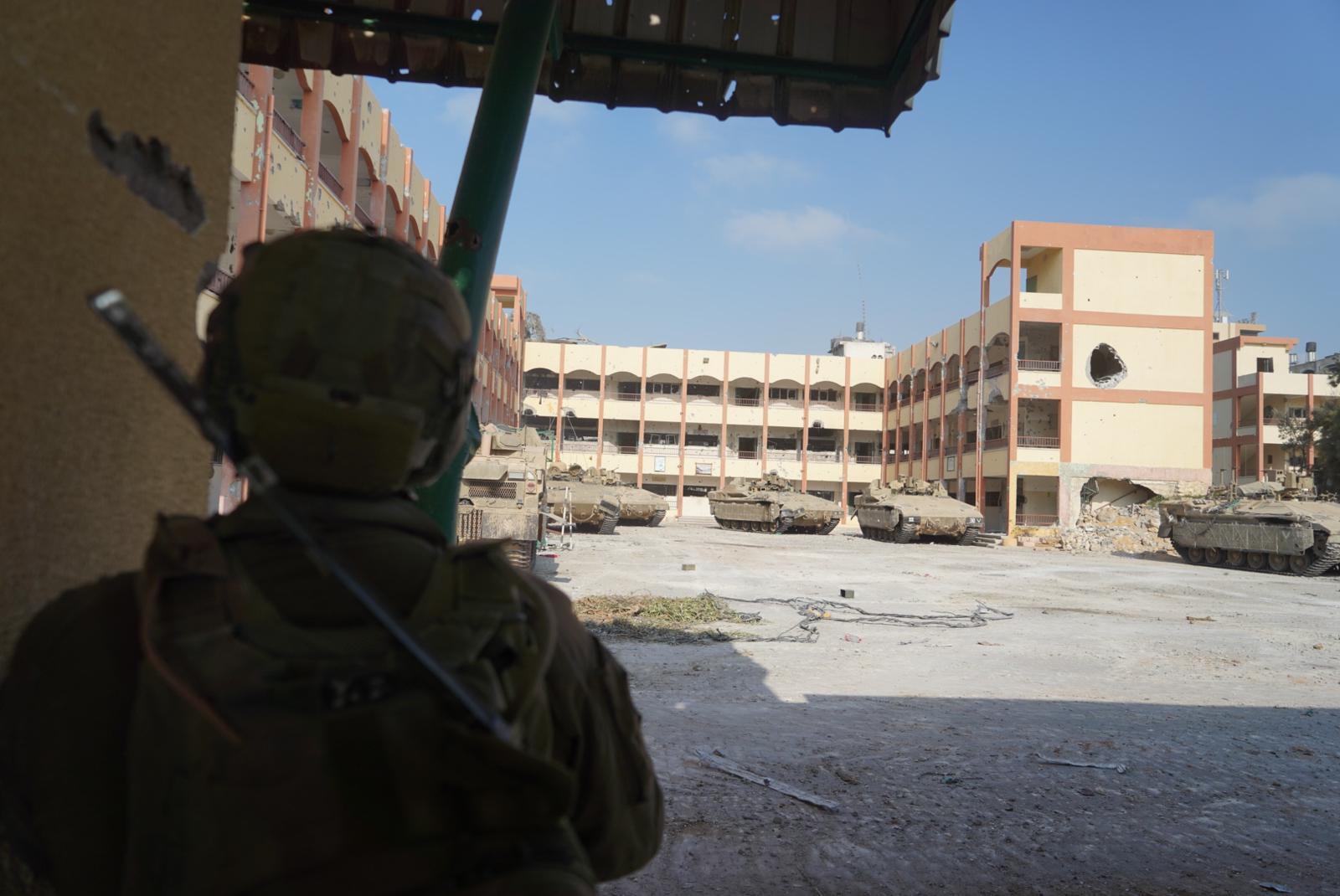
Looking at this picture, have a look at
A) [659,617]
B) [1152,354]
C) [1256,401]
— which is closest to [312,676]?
[659,617]

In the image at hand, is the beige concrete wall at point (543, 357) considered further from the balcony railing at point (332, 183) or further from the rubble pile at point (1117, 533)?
→ the balcony railing at point (332, 183)

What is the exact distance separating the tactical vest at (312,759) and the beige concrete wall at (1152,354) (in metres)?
32.5

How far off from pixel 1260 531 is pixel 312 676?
21.4 meters

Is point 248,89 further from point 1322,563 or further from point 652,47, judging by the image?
point 1322,563

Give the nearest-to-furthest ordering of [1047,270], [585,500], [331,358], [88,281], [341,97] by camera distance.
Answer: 1. [331,358]
2. [88,281]
3. [341,97]
4. [585,500]
5. [1047,270]

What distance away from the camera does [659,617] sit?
9312 mm

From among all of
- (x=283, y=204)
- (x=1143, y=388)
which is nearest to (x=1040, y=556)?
(x=1143, y=388)

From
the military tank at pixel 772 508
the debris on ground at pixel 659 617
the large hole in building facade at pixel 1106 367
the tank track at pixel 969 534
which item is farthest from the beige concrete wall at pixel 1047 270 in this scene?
the debris on ground at pixel 659 617

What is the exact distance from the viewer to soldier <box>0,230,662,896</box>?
0.89 meters

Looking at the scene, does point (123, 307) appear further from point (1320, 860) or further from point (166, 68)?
point (1320, 860)

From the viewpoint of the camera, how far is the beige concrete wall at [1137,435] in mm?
30688

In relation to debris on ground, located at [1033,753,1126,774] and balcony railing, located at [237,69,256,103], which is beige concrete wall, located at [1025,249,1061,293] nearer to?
balcony railing, located at [237,69,256,103]

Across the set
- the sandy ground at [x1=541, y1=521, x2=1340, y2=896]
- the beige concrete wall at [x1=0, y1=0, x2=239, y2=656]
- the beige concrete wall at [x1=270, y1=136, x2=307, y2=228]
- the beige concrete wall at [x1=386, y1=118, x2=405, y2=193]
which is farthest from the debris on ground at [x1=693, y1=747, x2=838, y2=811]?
the beige concrete wall at [x1=386, y1=118, x2=405, y2=193]

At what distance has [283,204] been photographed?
494 inches
